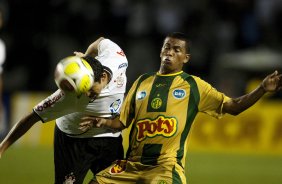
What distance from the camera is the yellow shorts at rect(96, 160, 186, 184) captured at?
226 inches

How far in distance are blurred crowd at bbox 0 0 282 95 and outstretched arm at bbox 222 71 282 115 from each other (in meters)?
8.91

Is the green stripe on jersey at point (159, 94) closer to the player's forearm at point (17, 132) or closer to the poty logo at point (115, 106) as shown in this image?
the poty logo at point (115, 106)

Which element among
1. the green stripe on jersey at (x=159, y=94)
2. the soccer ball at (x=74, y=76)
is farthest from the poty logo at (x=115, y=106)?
the soccer ball at (x=74, y=76)

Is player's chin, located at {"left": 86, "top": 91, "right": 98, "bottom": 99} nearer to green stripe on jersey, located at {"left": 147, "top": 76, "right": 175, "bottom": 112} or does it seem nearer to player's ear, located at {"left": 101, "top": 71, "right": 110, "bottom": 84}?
player's ear, located at {"left": 101, "top": 71, "right": 110, "bottom": 84}

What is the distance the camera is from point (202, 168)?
1130 centimetres

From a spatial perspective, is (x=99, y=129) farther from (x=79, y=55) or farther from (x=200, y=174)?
(x=200, y=174)

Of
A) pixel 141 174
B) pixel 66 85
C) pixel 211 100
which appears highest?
pixel 66 85

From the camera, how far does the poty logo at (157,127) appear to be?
5867mm

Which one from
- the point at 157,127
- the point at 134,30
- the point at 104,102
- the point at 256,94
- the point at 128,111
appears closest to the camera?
the point at 256,94

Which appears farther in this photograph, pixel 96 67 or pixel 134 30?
pixel 134 30

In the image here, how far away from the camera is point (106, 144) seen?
648cm

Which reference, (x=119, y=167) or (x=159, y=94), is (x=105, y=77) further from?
(x=119, y=167)

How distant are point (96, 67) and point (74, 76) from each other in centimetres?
33

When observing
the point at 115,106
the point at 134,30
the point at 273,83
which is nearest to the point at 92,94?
the point at 115,106
